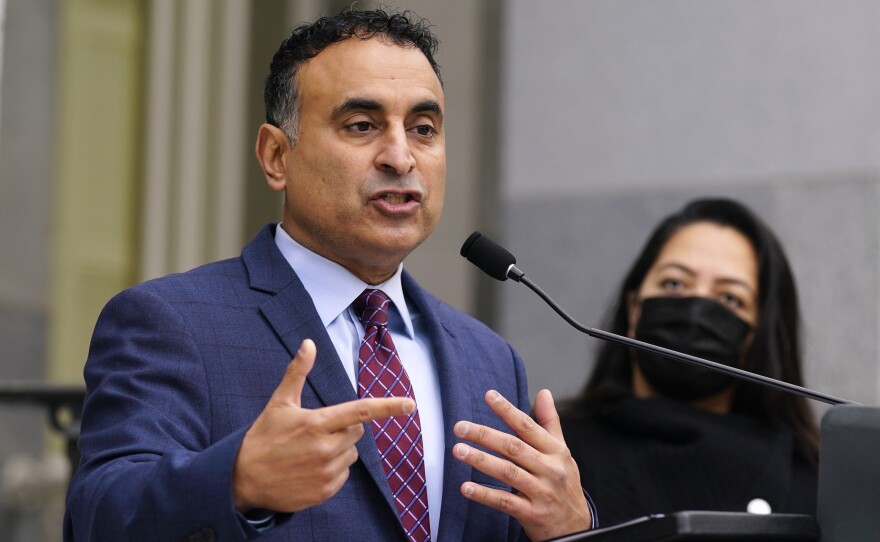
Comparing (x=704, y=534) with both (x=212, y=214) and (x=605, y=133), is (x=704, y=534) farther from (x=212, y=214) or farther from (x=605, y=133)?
(x=212, y=214)

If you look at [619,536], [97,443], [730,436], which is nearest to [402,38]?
[97,443]

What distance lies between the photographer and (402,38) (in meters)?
2.44

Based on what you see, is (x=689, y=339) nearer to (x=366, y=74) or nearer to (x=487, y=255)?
(x=487, y=255)

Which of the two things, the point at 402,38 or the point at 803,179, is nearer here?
the point at 402,38

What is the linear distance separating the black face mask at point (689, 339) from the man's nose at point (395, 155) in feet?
4.61

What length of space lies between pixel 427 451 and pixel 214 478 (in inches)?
21.5

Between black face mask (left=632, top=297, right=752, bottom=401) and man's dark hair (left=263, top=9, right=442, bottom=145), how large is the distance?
1.32m

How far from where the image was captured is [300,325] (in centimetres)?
230

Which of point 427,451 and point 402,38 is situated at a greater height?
point 402,38

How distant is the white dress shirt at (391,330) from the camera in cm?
232

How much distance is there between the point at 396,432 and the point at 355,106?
21.8 inches

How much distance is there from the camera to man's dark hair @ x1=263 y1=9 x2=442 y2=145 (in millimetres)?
2422

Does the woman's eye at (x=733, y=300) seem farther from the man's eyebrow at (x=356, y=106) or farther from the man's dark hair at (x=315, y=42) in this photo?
the man's eyebrow at (x=356, y=106)

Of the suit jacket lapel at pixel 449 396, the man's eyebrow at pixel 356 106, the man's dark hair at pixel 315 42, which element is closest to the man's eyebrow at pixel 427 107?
the man's eyebrow at pixel 356 106
